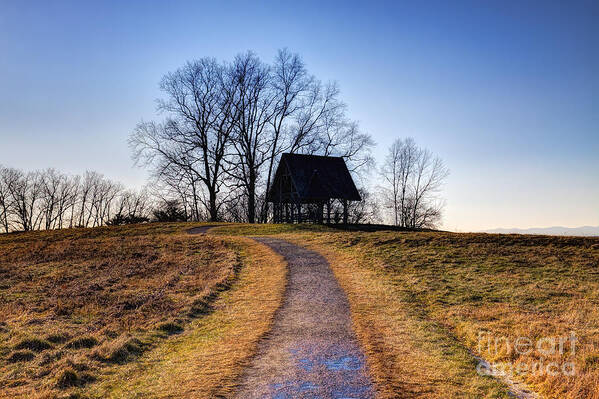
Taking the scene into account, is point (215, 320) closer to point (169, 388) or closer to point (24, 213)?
point (169, 388)

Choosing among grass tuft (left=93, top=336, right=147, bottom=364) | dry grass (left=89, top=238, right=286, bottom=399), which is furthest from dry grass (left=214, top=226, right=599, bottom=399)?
grass tuft (left=93, top=336, right=147, bottom=364)

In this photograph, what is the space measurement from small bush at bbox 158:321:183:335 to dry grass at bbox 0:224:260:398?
2 cm

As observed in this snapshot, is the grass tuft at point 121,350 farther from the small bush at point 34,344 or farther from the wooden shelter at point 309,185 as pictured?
the wooden shelter at point 309,185

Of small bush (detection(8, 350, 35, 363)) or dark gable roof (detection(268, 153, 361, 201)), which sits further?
dark gable roof (detection(268, 153, 361, 201))

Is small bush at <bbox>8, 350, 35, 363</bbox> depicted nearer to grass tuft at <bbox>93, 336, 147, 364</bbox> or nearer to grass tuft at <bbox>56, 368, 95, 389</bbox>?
grass tuft at <bbox>93, 336, 147, 364</bbox>

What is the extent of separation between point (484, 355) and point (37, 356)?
8119 mm

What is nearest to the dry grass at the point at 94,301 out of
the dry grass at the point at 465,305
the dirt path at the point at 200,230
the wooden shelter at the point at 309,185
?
the dry grass at the point at 465,305

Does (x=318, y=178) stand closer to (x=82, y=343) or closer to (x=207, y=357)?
(x=82, y=343)

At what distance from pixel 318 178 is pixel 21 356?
3136 centimetres

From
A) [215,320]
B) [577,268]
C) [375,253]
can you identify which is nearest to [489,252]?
[577,268]

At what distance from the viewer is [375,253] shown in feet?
61.8

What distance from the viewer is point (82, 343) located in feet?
28.5

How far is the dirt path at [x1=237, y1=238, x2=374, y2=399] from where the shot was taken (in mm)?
6008

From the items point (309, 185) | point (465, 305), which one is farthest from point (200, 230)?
point (465, 305)
